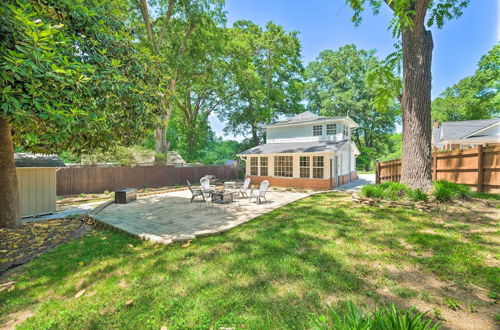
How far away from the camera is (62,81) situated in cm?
392

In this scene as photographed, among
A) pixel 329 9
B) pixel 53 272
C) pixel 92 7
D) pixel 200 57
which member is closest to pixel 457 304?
pixel 53 272

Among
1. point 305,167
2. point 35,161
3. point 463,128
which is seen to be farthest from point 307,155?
point 463,128

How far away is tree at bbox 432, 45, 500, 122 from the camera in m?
23.9

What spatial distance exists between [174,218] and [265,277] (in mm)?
4737

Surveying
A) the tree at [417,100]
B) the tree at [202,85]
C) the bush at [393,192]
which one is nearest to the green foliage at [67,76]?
the tree at [202,85]

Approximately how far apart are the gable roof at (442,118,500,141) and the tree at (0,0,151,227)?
25.1 metres

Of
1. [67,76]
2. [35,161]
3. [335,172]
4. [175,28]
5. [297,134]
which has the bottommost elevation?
[335,172]

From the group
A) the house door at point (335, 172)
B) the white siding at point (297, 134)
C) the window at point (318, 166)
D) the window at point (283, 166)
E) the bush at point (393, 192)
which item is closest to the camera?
the bush at point (393, 192)

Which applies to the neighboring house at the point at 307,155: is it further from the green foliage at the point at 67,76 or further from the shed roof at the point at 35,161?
the shed roof at the point at 35,161

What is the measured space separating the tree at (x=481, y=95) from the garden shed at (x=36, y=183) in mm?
35159

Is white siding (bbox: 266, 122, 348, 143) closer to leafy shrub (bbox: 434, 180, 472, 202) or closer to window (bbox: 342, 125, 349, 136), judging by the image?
window (bbox: 342, 125, 349, 136)

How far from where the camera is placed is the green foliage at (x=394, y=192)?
21.7 ft

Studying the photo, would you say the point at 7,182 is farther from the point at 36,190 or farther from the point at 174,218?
the point at 174,218

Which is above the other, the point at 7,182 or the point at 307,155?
the point at 307,155
